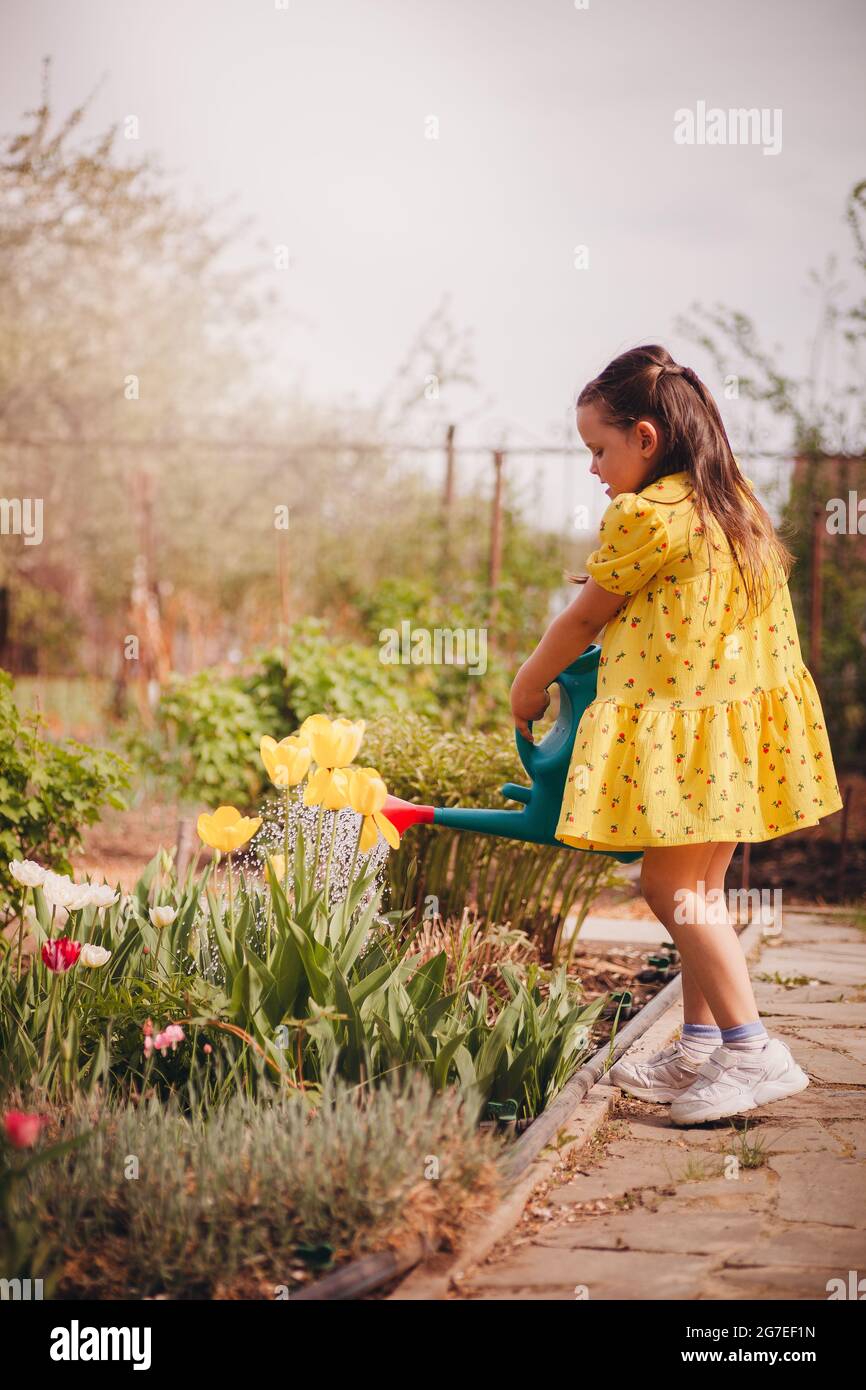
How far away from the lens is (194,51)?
10.9 m

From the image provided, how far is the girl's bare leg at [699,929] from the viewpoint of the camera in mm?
2537

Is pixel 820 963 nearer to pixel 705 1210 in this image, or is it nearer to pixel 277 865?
pixel 705 1210

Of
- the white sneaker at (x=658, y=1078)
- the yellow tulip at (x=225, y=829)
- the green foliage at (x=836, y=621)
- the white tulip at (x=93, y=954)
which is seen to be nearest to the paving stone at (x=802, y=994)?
the white sneaker at (x=658, y=1078)

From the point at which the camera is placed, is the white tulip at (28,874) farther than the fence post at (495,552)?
No

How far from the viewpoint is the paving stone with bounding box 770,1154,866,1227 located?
2.10 m

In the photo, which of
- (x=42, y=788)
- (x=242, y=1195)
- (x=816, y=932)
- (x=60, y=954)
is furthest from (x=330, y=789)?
(x=816, y=932)

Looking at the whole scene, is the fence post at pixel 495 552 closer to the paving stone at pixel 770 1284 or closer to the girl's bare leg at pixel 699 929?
the girl's bare leg at pixel 699 929

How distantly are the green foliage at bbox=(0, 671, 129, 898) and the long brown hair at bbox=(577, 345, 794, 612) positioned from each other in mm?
1982

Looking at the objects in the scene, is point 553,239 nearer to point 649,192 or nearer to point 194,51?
point 649,192

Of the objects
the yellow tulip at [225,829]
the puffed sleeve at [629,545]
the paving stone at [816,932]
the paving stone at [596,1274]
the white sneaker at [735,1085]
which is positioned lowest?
the paving stone at [816,932]

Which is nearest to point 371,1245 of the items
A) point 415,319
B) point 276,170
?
point 415,319

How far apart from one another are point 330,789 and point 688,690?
0.79m

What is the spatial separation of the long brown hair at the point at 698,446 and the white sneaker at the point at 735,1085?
3.27 feet

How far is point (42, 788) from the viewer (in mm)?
3561
